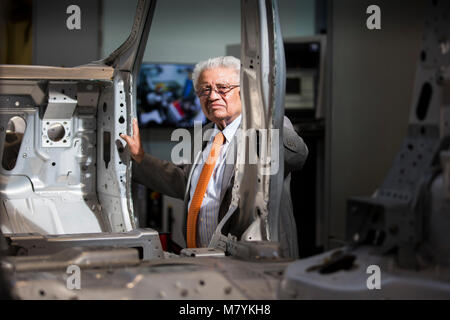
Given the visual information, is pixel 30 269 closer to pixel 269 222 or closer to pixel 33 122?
pixel 269 222

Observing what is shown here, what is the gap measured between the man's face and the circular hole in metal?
1119 mm

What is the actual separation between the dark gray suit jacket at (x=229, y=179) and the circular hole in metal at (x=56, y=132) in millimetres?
664

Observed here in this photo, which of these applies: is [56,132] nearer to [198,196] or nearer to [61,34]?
[198,196]

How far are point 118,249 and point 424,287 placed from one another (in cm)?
136

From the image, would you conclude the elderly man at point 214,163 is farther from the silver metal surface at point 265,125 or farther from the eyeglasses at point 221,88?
the silver metal surface at point 265,125

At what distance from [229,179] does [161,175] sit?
116 cm

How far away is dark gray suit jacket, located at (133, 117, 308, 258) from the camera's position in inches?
179

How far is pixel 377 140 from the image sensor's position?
896 cm

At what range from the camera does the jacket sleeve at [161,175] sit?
5516 mm

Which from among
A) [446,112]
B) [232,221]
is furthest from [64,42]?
[446,112]

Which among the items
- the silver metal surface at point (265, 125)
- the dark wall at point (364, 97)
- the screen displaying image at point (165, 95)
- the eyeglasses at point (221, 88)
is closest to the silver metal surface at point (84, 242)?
the silver metal surface at point (265, 125)

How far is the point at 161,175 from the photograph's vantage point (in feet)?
18.4

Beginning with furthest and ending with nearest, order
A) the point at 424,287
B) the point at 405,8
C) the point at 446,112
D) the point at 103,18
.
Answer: the point at 103,18 < the point at 405,8 < the point at 446,112 < the point at 424,287

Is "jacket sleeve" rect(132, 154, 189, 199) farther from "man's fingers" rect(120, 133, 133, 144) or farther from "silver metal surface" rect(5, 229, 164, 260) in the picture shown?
"silver metal surface" rect(5, 229, 164, 260)
